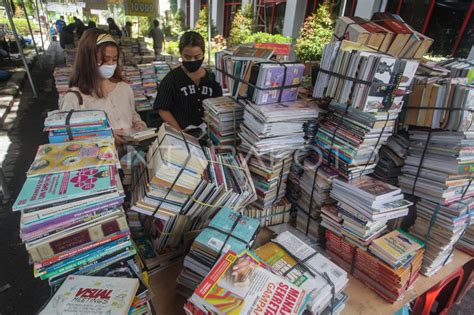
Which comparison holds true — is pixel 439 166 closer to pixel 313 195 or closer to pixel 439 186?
pixel 439 186

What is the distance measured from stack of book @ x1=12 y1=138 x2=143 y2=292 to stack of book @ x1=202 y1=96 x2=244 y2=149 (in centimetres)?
89

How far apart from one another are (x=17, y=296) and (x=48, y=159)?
2.17m

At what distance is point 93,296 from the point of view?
1.04 m

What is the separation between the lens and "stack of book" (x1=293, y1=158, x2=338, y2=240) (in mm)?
1854

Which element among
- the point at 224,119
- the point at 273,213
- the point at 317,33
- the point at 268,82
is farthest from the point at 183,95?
the point at 317,33

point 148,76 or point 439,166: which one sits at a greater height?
point 439,166

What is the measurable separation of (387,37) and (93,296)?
2.32m

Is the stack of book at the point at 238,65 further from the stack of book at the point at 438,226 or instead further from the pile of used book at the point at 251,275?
the stack of book at the point at 438,226

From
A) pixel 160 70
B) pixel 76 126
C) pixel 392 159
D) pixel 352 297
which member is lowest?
→ pixel 352 297

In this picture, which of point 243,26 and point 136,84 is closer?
point 136,84

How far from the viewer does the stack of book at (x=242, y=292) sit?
0.97 meters

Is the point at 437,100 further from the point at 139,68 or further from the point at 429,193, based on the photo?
the point at 139,68

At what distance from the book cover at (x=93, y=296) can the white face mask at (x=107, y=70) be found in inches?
66.1

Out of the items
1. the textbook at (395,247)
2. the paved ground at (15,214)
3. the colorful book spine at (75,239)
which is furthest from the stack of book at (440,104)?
the paved ground at (15,214)
